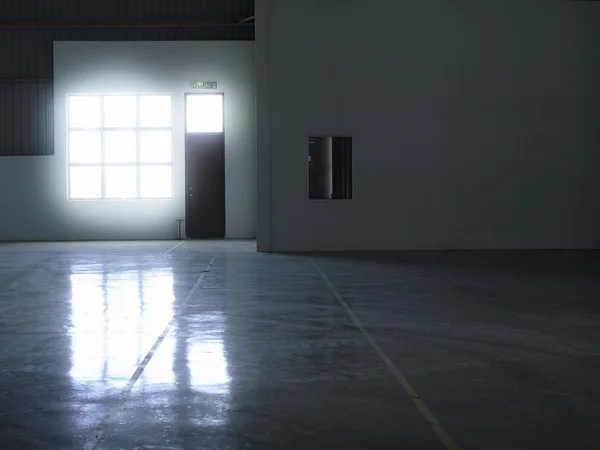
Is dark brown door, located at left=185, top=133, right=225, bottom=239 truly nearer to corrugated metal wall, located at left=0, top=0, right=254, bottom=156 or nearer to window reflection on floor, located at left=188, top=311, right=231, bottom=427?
corrugated metal wall, located at left=0, top=0, right=254, bottom=156

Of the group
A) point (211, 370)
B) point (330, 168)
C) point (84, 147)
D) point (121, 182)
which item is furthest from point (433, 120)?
point (211, 370)

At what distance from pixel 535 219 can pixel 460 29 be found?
488 centimetres

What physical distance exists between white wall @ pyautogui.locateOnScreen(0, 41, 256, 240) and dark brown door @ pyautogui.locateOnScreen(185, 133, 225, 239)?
193mm

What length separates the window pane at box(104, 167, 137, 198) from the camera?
74.7 ft

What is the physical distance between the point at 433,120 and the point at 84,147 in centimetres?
1073

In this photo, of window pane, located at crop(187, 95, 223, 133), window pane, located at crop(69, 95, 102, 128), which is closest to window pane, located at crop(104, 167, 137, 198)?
window pane, located at crop(69, 95, 102, 128)

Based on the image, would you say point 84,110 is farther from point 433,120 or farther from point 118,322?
point 118,322

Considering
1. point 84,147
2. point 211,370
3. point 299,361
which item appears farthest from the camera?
point 84,147

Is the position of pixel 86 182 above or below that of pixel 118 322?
Result: above

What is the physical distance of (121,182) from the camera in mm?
22766

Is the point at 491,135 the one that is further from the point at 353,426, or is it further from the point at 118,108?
the point at 353,426

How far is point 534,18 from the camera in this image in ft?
60.0

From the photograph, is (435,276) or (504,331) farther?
(435,276)

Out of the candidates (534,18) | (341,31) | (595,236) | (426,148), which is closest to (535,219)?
(595,236)
